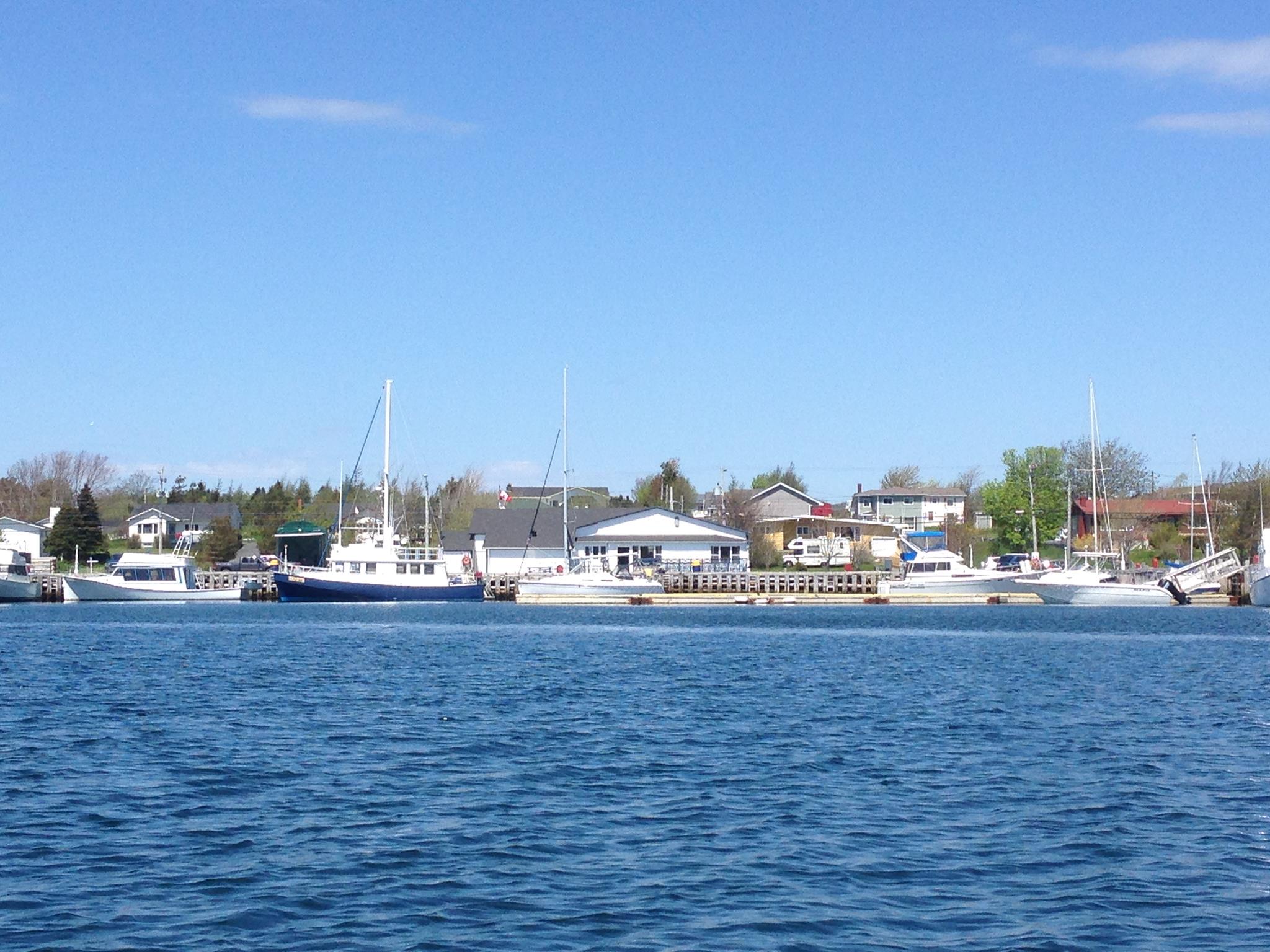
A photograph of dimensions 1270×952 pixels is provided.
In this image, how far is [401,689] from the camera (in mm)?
32781

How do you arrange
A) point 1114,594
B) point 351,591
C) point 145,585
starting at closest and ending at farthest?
point 1114,594
point 351,591
point 145,585

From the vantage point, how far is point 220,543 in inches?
4279

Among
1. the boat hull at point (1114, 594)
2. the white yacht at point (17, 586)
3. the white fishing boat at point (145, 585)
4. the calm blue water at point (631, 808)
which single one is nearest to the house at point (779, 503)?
the boat hull at point (1114, 594)

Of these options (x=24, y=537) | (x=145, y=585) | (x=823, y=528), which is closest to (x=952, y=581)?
(x=823, y=528)

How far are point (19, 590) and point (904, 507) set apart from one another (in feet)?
310

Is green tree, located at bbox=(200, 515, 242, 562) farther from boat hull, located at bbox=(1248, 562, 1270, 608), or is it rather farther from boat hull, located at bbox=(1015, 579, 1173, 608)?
boat hull, located at bbox=(1248, 562, 1270, 608)

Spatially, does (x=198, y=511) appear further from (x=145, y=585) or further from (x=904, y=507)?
(x=904, y=507)

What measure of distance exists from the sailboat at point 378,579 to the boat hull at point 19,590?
48.2 feet

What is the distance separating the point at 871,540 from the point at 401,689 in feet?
274

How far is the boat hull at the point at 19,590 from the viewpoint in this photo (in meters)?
84.2

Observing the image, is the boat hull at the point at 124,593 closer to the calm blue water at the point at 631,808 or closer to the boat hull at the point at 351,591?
the boat hull at the point at 351,591

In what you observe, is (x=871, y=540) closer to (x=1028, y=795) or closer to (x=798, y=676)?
(x=798, y=676)

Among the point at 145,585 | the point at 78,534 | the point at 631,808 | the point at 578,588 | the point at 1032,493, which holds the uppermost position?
the point at 1032,493

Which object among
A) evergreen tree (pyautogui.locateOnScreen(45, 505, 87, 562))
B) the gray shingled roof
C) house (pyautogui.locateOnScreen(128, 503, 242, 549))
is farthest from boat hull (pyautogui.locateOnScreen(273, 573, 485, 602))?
the gray shingled roof
